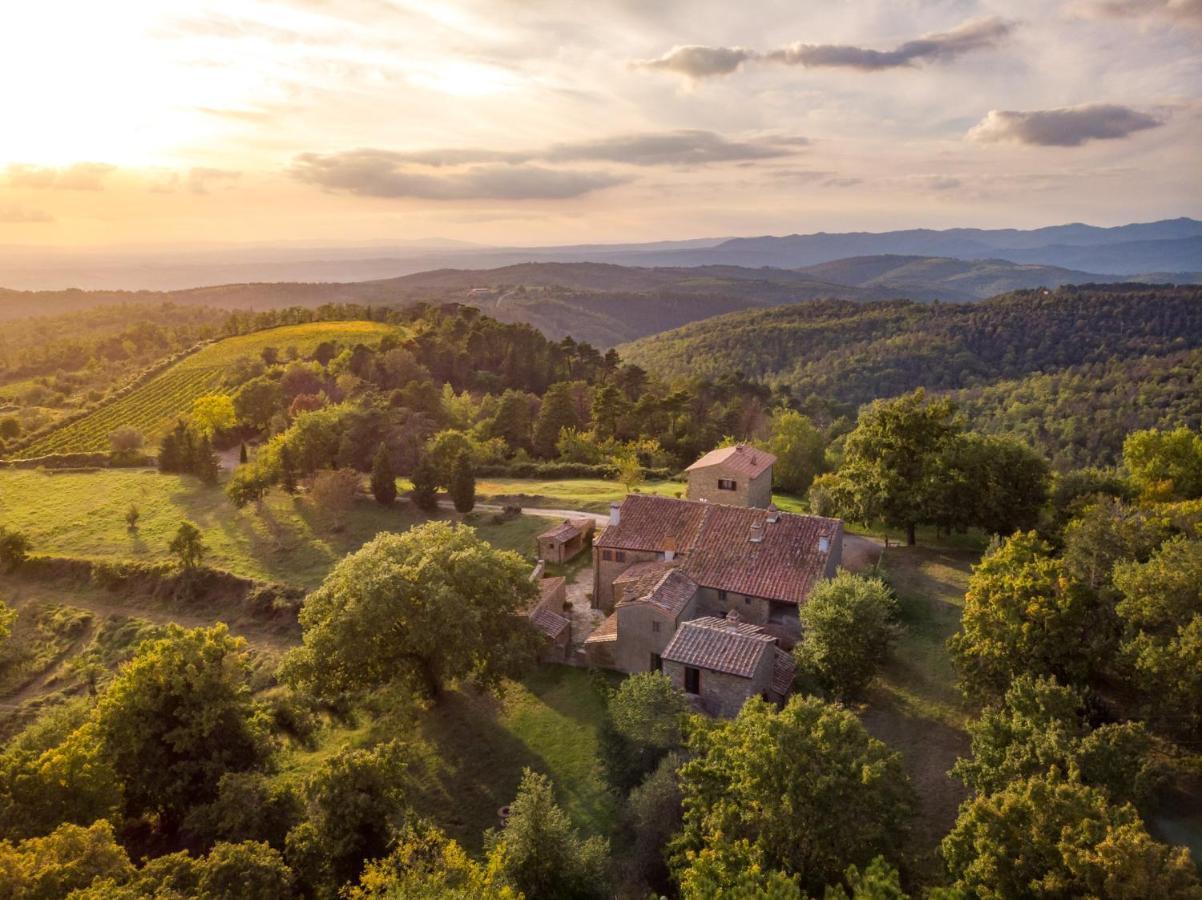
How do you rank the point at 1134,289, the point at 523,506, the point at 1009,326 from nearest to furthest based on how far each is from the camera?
1. the point at 523,506
2. the point at 1009,326
3. the point at 1134,289

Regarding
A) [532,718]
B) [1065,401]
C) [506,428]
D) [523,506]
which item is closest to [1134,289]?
[1065,401]

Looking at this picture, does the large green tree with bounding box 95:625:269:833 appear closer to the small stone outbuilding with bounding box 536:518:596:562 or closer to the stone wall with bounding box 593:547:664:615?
the stone wall with bounding box 593:547:664:615

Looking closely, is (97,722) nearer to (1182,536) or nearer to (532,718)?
(532,718)

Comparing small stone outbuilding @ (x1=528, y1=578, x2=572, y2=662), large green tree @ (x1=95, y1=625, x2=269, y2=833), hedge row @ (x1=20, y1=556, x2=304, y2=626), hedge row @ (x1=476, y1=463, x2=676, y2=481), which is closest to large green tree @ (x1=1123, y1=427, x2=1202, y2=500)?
hedge row @ (x1=476, y1=463, x2=676, y2=481)

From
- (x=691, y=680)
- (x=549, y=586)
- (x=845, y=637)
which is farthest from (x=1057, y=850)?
(x=549, y=586)

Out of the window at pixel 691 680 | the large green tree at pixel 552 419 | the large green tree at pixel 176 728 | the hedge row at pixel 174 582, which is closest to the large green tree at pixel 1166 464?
the window at pixel 691 680

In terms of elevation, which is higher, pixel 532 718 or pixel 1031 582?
pixel 1031 582

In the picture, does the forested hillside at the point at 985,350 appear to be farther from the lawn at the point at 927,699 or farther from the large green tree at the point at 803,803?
the large green tree at the point at 803,803
